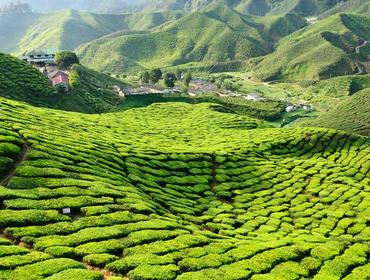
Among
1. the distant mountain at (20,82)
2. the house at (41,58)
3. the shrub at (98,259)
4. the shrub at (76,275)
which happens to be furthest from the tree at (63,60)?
the shrub at (76,275)

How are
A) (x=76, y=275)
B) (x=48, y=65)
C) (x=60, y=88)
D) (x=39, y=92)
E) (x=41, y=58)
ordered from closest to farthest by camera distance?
(x=76, y=275) < (x=39, y=92) < (x=60, y=88) < (x=48, y=65) < (x=41, y=58)

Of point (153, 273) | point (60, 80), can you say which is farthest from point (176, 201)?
point (60, 80)

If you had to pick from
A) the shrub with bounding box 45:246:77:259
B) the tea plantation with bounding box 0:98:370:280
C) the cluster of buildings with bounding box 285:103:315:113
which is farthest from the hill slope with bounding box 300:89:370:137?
the shrub with bounding box 45:246:77:259

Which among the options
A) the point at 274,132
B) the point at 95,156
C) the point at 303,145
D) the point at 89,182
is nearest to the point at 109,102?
the point at 274,132

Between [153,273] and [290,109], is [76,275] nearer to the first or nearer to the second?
[153,273]

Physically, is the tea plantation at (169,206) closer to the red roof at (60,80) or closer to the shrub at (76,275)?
the shrub at (76,275)

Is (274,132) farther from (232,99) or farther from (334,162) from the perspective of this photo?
(232,99)
